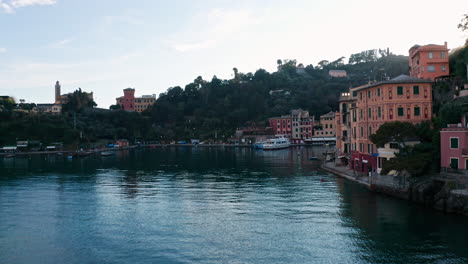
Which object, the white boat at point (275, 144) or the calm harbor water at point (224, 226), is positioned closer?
the calm harbor water at point (224, 226)

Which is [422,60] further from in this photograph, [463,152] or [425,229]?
[425,229]

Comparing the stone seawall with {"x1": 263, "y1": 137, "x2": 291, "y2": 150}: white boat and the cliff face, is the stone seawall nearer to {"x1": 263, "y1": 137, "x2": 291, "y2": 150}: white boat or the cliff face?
the cliff face

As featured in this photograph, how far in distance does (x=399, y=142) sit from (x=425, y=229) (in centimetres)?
1630

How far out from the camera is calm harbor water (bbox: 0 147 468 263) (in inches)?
1120

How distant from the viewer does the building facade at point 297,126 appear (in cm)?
16575

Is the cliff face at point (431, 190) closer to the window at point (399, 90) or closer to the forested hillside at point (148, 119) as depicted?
the window at point (399, 90)

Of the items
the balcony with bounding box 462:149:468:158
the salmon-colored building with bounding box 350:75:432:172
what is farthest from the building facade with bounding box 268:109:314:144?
the balcony with bounding box 462:149:468:158

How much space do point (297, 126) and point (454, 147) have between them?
126008 millimetres

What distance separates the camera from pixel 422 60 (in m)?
72.6

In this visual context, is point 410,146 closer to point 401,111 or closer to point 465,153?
point 401,111

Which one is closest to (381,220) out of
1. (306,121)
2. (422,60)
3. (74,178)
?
(422,60)

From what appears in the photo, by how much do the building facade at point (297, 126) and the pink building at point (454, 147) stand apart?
12170 cm

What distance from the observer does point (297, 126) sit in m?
167

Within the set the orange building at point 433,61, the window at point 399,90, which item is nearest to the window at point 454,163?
the window at point 399,90
